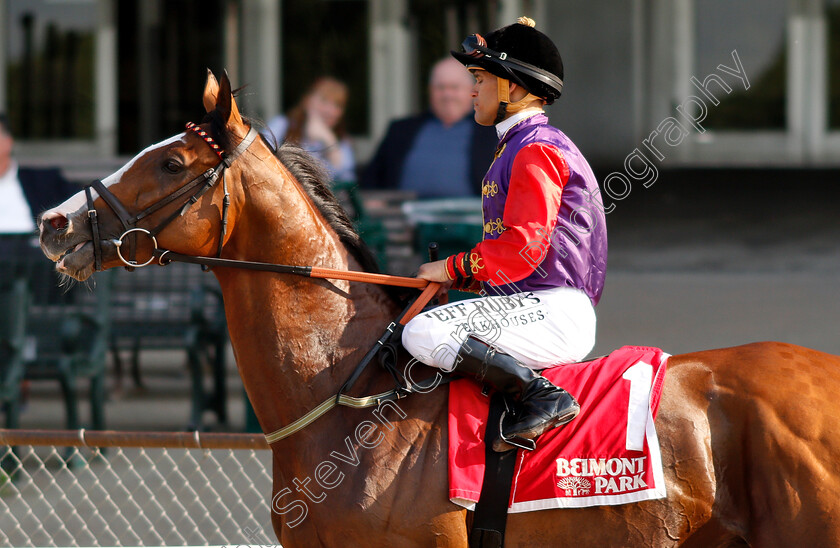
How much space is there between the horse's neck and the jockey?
0.85 ft

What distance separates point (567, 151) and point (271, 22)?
9371mm

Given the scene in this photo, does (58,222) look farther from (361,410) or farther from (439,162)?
(439,162)

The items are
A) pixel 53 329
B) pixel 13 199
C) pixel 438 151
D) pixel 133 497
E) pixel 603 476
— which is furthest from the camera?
pixel 438 151

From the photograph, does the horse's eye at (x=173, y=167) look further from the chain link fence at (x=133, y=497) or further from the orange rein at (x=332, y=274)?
the chain link fence at (x=133, y=497)

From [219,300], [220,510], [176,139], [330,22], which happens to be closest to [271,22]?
[330,22]

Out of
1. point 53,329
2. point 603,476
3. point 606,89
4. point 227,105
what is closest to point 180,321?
point 53,329

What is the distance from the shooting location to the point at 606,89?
491 inches

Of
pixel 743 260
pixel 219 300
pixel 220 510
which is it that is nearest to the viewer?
pixel 220 510

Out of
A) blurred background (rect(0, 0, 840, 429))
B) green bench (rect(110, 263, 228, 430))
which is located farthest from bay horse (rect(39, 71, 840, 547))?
blurred background (rect(0, 0, 840, 429))

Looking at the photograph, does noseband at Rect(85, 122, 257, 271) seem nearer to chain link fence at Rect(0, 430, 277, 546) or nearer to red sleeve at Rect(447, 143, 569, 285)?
red sleeve at Rect(447, 143, 569, 285)

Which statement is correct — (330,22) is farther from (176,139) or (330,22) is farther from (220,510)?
(176,139)

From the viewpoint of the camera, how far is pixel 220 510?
5.18m

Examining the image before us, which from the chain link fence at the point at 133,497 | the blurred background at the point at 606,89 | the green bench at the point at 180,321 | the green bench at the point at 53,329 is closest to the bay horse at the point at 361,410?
the chain link fence at the point at 133,497

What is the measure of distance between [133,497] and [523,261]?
3.40 metres
